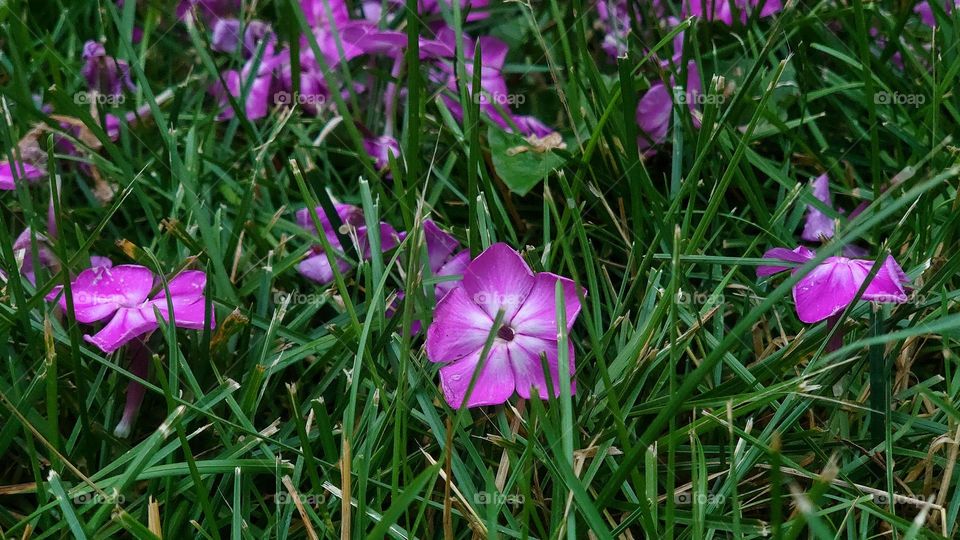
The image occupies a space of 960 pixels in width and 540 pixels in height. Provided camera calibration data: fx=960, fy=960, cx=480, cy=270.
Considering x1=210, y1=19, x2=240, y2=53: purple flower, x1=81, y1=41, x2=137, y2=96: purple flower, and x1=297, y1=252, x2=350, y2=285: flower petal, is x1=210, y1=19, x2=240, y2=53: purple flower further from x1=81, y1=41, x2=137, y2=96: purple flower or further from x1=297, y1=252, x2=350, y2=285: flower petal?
x1=297, y1=252, x2=350, y2=285: flower petal

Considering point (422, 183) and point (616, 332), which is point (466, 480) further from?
point (422, 183)

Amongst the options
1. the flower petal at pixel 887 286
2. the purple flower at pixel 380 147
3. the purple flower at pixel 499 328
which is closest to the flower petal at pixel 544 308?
the purple flower at pixel 499 328

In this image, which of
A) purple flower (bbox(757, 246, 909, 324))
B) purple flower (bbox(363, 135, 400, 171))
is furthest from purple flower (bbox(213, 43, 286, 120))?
purple flower (bbox(757, 246, 909, 324))

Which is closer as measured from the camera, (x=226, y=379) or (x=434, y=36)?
(x=226, y=379)

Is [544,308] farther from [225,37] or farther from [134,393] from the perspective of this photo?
[225,37]

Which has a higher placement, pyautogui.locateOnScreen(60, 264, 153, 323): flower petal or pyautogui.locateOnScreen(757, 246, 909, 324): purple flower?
pyautogui.locateOnScreen(757, 246, 909, 324): purple flower

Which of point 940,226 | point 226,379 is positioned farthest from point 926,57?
point 226,379

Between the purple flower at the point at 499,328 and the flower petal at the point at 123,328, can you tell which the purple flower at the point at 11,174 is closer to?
the flower petal at the point at 123,328
